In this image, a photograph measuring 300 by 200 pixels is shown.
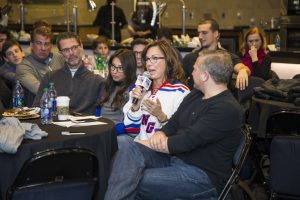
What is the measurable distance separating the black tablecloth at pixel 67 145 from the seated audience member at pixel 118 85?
333 millimetres

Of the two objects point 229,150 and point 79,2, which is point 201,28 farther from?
point 79,2

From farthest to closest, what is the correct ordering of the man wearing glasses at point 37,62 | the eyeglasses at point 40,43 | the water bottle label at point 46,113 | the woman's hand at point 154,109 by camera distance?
1. the eyeglasses at point 40,43
2. the man wearing glasses at point 37,62
3. the water bottle label at point 46,113
4. the woman's hand at point 154,109

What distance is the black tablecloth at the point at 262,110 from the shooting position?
4.76 m

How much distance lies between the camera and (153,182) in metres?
3.56

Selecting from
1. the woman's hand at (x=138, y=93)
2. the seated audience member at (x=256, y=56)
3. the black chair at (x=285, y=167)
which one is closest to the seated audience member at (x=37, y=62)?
the woman's hand at (x=138, y=93)

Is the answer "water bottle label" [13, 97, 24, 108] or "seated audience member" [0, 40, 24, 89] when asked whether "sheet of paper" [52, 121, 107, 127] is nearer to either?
"water bottle label" [13, 97, 24, 108]

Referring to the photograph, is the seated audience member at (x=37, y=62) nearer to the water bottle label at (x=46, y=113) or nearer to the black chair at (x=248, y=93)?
the water bottle label at (x=46, y=113)

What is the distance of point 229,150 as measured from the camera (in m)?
3.62

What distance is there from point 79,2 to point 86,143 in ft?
26.1

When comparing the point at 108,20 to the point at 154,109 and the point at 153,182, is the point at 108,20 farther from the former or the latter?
the point at 153,182

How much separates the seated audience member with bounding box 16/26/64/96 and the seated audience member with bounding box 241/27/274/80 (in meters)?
2.23

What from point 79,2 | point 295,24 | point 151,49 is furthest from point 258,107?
point 79,2

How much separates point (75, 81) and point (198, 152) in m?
1.99

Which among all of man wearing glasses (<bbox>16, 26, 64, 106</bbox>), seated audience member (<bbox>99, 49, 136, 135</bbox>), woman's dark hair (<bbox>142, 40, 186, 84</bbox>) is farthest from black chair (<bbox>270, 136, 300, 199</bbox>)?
man wearing glasses (<bbox>16, 26, 64, 106</bbox>)
